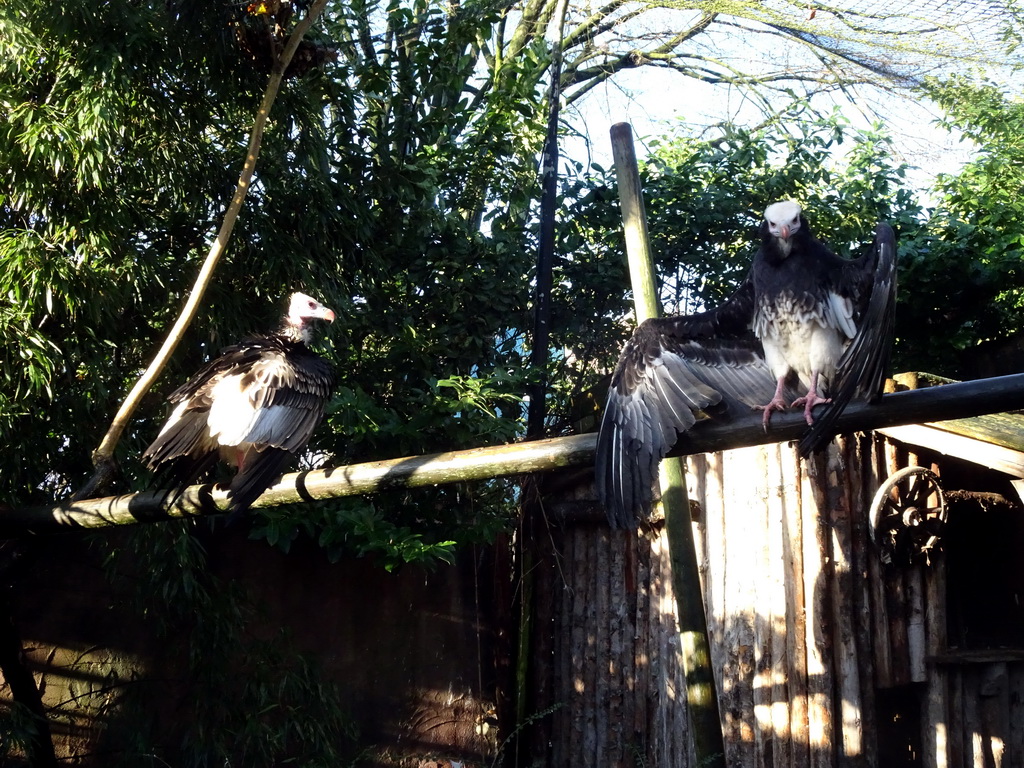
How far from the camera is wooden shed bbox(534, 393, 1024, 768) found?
176 inches

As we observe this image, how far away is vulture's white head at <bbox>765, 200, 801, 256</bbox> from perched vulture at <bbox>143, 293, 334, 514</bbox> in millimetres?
1933

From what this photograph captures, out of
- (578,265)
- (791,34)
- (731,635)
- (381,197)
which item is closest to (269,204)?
(381,197)

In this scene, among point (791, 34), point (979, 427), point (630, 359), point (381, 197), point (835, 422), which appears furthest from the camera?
point (791, 34)

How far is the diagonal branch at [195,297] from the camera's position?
385 cm

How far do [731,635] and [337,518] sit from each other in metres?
2.06

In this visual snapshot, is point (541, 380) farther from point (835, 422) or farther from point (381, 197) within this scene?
point (835, 422)

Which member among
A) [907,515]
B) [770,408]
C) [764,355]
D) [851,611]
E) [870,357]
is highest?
[764,355]

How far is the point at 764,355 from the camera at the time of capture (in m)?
3.52

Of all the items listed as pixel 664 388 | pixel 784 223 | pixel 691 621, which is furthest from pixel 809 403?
pixel 691 621

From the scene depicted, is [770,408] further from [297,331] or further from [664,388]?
[297,331]

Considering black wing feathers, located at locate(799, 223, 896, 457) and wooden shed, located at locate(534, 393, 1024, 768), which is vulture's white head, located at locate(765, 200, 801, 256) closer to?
black wing feathers, located at locate(799, 223, 896, 457)

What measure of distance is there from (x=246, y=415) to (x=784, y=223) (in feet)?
7.04

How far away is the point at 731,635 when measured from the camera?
4.88 metres

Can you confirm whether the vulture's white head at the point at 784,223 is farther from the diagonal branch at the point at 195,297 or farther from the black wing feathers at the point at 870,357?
the diagonal branch at the point at 195,297
